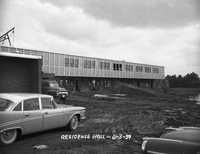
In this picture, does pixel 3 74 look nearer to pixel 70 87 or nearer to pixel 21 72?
pixel 21 72

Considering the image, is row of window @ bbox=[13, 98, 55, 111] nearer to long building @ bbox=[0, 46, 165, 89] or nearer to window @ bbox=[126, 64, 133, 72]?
long building @ bbox=[0, 46, 165, 89]

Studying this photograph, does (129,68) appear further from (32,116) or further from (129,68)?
(32,116)

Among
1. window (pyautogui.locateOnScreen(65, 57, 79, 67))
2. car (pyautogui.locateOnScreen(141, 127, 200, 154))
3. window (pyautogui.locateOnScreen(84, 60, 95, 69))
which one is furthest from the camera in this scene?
window (pyautogui.locateOnScreen(84, 60, 95, 69))

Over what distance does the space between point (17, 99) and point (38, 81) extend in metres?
2.44

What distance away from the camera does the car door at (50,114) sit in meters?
6.89

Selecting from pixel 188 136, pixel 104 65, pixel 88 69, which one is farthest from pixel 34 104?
pixel 104 65

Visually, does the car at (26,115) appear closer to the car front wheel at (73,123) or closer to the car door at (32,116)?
the car door at (32,116)

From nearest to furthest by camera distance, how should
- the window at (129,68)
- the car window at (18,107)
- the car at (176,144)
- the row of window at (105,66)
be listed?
the car at (176,144), the car window at (18,107), the row of window at (105,66), the window at (129,68)

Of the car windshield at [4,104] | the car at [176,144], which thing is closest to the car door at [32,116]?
the car windshield at [4,104]

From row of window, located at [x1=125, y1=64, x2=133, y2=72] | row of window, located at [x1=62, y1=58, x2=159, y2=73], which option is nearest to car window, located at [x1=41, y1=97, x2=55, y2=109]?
row of window, located at [x1=62, y1=58, x2=159, y2=73]

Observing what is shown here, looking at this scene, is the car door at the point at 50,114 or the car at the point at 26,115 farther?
the car door at the point at 50,114

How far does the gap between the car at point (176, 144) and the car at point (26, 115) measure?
11.4 ft

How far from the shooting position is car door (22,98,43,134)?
6.23 metres

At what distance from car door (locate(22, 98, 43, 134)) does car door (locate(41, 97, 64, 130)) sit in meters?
0.20
